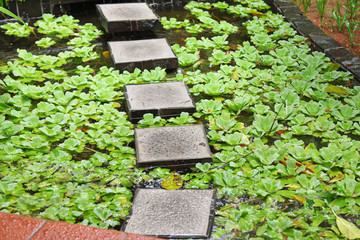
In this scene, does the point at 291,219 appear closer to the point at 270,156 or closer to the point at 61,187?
the point at 270,156

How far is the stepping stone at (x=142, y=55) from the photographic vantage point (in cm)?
411

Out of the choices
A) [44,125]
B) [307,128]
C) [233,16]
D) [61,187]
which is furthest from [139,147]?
[233,16]

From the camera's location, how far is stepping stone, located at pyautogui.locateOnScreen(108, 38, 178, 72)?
162 inches

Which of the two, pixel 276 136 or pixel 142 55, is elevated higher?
pixel 142 55

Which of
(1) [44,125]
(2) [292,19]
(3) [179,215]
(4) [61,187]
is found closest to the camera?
(3) [179,215]

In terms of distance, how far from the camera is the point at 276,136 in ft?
10.7

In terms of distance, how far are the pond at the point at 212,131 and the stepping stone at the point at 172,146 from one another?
0.07 meters

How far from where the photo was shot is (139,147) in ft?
9.82

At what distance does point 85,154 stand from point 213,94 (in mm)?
1339

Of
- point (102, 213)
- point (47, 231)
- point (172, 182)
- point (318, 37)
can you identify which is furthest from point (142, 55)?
point (47, 231)

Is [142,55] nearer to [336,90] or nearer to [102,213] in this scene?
[336,90]

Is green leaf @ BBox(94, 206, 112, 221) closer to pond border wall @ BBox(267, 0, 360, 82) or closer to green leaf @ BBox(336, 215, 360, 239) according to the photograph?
green leaf @ BBox(336, 215, 360, 239)

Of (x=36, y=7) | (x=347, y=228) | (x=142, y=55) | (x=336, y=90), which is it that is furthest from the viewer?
(x=36, y=7)

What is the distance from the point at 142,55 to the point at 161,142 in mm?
1467
